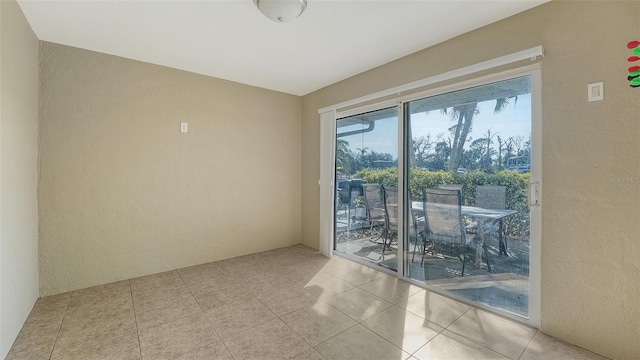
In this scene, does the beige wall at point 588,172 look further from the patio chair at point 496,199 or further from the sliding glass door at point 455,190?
the patio chair at point 496,199

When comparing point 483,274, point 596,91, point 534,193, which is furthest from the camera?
point 483,274

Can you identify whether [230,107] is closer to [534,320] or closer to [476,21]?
[476,21]

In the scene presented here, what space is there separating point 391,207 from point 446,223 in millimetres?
663

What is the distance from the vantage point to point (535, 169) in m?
2.02

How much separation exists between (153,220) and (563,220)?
3955 millimetres

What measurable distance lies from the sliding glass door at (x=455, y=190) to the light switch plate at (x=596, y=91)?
33 cm

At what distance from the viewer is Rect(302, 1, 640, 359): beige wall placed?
166cm

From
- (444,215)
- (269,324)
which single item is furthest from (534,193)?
(269,324)

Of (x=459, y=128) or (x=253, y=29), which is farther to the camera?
(x=459, y=128)

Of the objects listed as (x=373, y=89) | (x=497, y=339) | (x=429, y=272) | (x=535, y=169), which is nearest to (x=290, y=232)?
(x=429, y=272)

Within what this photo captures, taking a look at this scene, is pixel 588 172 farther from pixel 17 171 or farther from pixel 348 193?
pixel 17 171

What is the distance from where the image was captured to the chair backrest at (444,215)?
253 cm

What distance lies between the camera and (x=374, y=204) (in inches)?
133

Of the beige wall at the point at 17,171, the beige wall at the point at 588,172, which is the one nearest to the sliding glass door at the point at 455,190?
the beige wall at the point at 588,172
